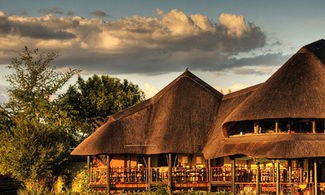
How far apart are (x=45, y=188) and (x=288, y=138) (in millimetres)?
18971

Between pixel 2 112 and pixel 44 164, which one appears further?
pixel 2 112

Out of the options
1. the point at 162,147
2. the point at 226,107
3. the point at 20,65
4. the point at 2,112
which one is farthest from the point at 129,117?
the point at 20,65

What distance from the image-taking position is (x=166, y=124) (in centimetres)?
3494

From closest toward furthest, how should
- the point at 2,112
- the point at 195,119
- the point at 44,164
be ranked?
the point at 195,119 → the point at 44,164 → the point at 2,112

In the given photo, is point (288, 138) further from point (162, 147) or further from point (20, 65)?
point (20, 65)

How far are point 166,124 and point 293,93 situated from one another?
9.66m

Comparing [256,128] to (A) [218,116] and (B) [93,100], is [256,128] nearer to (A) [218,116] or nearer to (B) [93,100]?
(A) [218,116]

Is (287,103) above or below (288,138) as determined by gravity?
above

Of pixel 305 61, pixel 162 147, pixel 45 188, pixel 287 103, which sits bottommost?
pixel 45 188

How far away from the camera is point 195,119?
35625 millimetres

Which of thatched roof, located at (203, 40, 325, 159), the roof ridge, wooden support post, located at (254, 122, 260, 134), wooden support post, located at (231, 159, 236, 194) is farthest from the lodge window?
the roof ridge

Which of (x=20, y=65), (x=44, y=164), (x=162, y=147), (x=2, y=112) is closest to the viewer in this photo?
(x=162, y=147)

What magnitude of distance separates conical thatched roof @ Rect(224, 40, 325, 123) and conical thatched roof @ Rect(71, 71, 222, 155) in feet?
16.8

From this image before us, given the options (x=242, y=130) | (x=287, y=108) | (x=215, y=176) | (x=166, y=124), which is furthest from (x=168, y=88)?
(x=287, y=108)
